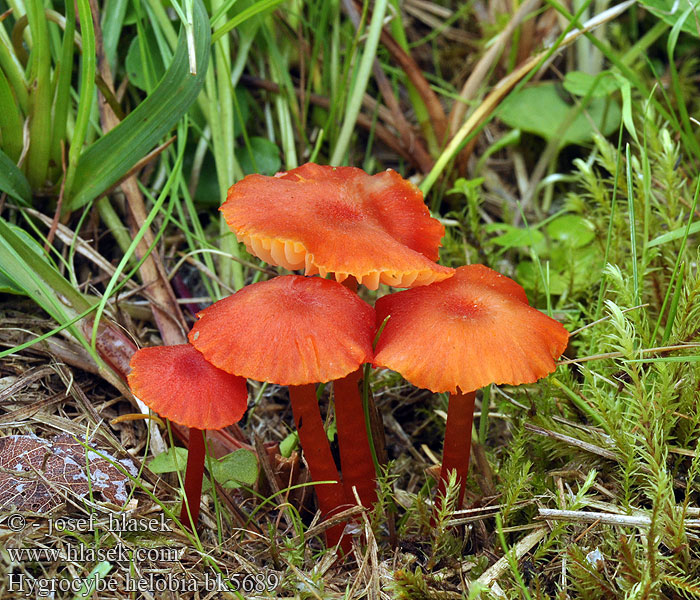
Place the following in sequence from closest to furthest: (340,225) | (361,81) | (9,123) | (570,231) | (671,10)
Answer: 1. (340,225)
2. (9,123)
3. (671,10)
4. (361,81)
5. (570,231)

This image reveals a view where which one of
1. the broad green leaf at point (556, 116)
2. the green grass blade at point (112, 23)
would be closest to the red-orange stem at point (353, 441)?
the green grass blade at point (112, 23)

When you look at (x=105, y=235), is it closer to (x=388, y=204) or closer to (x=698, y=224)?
(x=388, y=204)

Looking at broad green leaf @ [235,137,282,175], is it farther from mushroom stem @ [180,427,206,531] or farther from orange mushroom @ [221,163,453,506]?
mushroom stem @ [180,427,206,531]

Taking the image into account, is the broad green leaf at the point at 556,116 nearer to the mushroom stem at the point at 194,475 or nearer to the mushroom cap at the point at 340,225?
the mushroom cap at the point at 340,225

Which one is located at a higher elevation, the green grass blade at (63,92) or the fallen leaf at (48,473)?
the green grass blade at (63,92)

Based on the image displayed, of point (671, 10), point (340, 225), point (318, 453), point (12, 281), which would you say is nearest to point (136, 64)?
point (12, 281)

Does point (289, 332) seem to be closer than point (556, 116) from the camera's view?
Yes

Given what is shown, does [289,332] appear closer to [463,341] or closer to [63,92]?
[463,341]

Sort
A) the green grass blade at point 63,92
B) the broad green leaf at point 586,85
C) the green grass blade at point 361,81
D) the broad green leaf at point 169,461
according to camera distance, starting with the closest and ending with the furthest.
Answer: the broad green leaf at point 169,461 → the green grass blade at point 63,92 → the green grass blade at point 361,81 → the broad green leaf at point 586,85
